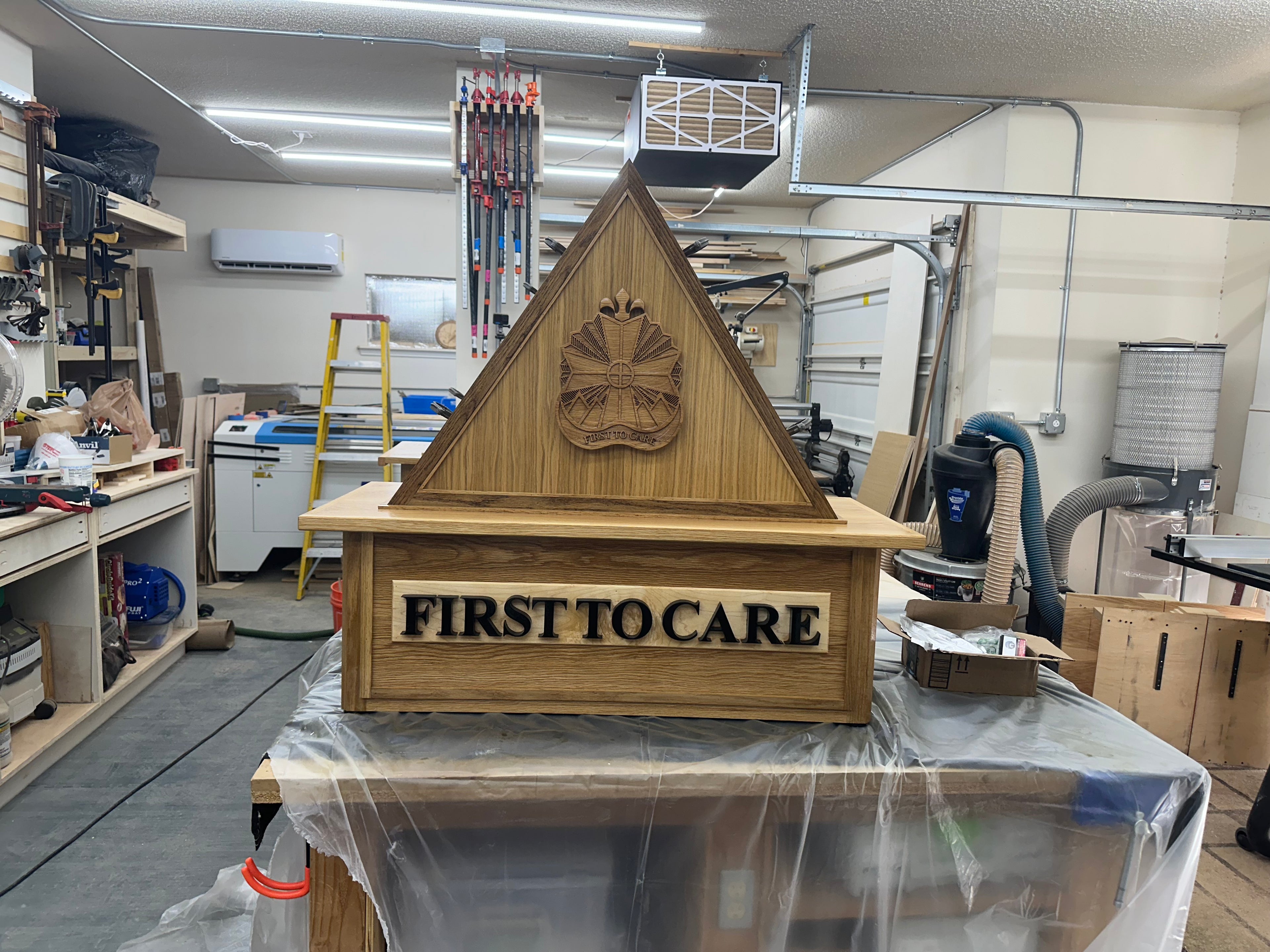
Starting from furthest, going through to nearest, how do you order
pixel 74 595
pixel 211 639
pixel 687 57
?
pixel 211 639
pixel 687 57
pixel 74 595

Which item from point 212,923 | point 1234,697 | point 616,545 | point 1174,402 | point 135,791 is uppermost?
point 1174,402

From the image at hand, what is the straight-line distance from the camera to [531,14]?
313 cm

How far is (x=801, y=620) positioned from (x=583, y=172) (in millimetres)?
5144

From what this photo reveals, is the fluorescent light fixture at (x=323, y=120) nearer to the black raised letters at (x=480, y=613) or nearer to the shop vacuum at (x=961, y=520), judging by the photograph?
the shop vacuum at (x=961, y=520)

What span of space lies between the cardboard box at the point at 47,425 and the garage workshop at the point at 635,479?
0.04m

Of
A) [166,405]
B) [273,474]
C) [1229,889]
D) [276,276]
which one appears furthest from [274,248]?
[1229,889]

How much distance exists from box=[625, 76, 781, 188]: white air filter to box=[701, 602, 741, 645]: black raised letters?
9.49ft

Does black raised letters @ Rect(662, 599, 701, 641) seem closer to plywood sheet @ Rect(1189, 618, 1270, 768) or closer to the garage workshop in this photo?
the garage workshop

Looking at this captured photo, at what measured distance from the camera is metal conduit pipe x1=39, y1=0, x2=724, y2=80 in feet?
10.6

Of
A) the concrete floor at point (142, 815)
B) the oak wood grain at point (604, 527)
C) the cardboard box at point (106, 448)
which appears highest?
the oak wood grain at point (604, 527)

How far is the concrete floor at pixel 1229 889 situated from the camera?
75.9 inches

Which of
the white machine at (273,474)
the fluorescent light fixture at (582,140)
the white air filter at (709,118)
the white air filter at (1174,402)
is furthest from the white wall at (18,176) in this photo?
the white air filter at (1174,402)

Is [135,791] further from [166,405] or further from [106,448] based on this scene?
[166,405]

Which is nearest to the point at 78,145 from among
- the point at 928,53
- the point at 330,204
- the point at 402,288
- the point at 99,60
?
the point at 99,60
